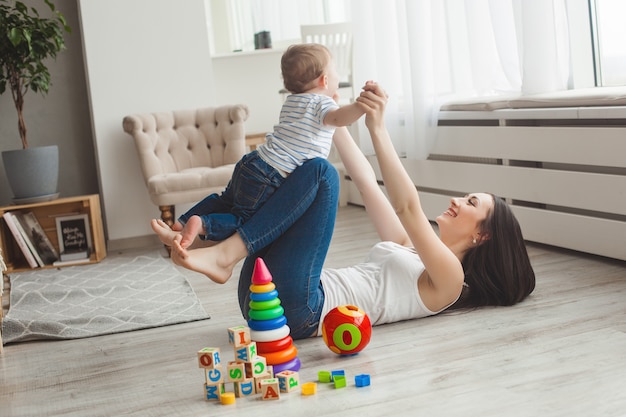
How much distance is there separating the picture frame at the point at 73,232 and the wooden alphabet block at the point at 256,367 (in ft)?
8.95

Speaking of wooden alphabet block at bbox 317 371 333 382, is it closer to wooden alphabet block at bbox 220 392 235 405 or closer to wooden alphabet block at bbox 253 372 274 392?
wooden alphabet block at bbox 253 372 274 392

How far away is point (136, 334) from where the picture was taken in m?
2.65

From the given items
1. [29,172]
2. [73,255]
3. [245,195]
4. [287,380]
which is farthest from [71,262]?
[287,380]

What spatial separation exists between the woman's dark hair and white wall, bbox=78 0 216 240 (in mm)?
2742

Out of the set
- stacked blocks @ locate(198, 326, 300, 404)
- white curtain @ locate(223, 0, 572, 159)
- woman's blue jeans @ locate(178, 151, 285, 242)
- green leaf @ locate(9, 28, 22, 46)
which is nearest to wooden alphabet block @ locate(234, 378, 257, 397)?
stacked blocks @ locate(198, 326, 300, 404)

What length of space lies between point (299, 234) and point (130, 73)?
2.81 metres

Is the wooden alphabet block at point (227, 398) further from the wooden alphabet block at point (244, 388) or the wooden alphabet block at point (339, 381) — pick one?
the wooden alphabet block at point (339, 381)

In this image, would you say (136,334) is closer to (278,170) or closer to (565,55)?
(278,170)

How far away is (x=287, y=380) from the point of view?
6.22 feet

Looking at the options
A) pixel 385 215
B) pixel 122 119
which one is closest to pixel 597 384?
pixel 385 215

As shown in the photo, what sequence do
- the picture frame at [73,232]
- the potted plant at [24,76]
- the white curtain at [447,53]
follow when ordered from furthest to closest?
the picture frame at [73,232]
the potted plant at [24,76]
the white curtain at [447,53]

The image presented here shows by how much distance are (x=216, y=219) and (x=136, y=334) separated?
0.61 m

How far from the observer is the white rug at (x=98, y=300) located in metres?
2.74

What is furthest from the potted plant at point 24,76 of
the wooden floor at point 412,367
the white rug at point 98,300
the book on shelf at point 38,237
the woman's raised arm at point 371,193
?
the woman's raised arm at point 371,193
